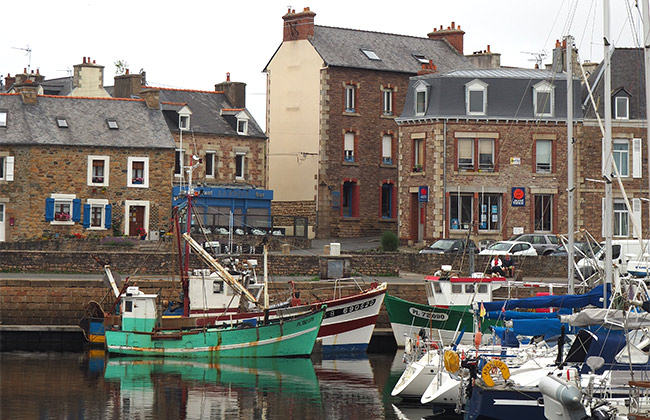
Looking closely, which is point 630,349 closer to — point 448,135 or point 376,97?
point 448,135

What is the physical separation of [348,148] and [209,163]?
263 inches

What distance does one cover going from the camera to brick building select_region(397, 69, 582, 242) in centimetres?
4906

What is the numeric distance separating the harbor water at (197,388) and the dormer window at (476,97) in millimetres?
18212

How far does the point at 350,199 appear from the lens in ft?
184

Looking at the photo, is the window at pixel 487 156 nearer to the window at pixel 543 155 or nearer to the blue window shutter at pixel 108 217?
the window at pixel 543 155

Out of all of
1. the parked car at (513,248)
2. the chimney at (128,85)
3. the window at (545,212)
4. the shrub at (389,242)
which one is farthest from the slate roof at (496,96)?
the chimney at (128,85)

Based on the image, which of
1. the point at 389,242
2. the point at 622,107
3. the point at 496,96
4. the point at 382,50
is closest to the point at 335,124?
the point at 382,50

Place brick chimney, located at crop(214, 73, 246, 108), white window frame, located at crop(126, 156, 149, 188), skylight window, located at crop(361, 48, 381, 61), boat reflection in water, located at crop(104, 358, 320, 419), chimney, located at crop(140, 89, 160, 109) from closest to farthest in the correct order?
boat reflection in water, located at crop(104, 358, 320, 419) → white window frame, located at crop(126, 156, 149, 188) → chimney, located at crop(140, 89, 160, 109) → skylight window, located at crop(361, 48, 381, 61) → brick chimney, located at crop(214, 73, 246, 108)

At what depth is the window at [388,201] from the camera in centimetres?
5691

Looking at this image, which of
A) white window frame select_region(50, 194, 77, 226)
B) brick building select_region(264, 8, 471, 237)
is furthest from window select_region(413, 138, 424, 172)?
white window frame select_region(50, 194, 77, 226)

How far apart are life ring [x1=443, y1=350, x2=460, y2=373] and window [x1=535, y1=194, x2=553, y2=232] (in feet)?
90.3

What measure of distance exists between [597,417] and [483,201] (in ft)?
101

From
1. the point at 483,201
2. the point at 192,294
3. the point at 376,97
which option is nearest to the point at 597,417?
the point at 192,294

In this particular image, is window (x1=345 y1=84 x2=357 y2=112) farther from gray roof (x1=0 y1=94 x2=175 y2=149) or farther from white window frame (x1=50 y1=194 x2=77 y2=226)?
white window frame (x1=50 y1=194 x2=77 y2=226)
